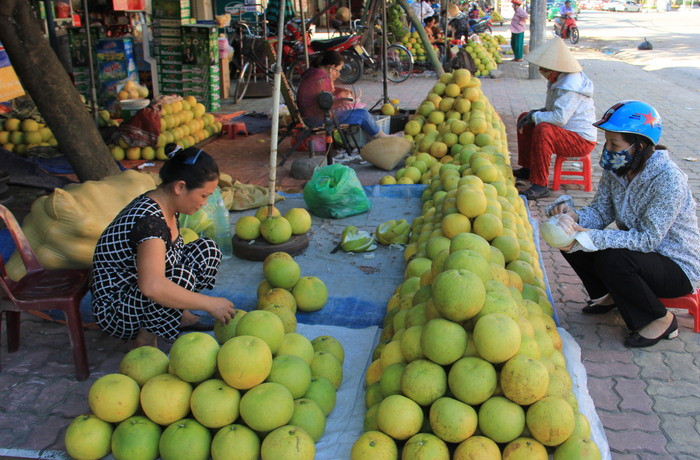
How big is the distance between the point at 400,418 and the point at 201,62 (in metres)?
8.30

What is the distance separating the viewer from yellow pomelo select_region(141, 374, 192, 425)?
200cm

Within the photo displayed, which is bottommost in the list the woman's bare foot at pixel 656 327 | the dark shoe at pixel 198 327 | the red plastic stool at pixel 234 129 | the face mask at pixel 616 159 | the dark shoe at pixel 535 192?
the woman's bare foot at pixel 656 327

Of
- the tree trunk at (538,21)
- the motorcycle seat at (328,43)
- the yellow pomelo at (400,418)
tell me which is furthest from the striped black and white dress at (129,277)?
the tree trunk at (538,21)

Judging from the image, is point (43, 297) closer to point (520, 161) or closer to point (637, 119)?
point (637, 119)

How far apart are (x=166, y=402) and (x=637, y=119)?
2543 millimetres

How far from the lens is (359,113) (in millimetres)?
6738

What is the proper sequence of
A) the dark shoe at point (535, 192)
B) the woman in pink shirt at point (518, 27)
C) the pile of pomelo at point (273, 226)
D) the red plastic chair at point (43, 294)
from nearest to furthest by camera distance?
the red plastic chair at point (43, 294) → the pile of pomelo at point (273, 226) → the dark shoe at point (535, 192) → the woman in pink shirt at point (518, 27)

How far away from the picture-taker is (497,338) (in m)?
1.94

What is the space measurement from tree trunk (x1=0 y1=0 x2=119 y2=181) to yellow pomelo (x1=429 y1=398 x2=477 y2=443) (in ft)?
12.9

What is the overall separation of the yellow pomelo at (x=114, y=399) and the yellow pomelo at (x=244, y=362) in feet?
1.13

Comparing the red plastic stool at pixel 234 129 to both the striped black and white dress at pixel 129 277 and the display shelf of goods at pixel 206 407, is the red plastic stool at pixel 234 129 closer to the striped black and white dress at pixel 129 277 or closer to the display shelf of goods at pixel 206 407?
the striped black and white dress at pixel 129 277

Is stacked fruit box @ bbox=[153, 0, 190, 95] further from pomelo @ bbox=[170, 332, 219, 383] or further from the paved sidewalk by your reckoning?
pomelo @ bbox=[170, 332, 219, 383]

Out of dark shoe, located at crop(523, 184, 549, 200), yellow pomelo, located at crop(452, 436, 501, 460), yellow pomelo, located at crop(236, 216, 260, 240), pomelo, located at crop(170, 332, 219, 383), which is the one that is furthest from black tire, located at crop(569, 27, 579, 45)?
pomelo, located at crop(170, 332, 219, 383)

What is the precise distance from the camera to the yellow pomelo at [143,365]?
2.15 metres
